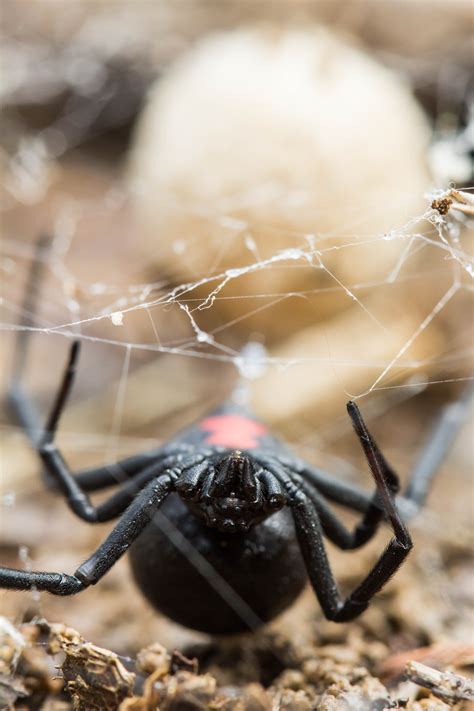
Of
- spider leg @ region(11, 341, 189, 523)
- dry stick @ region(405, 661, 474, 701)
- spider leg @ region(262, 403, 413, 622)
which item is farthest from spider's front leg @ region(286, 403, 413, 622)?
spider leg @ region(11, 341, 189, 523)

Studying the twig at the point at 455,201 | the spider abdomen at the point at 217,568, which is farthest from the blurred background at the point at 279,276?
the twig at the point at 455,201

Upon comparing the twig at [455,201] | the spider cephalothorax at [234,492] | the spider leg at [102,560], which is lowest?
the spider leg at [102,560]

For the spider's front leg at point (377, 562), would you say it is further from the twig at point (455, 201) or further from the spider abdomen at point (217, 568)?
the twig at point (455, 201)

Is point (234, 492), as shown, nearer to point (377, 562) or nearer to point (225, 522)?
point (225, 522)

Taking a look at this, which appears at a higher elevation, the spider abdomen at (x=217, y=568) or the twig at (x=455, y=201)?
the twig at (x=455, y=201)

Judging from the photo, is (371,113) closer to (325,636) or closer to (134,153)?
(134,153)

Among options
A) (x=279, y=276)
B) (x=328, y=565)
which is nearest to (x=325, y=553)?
(x=328, y=565)

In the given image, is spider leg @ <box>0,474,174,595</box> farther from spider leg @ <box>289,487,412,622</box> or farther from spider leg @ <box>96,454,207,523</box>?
spider leg @ <box>289,487,412,622</box>
